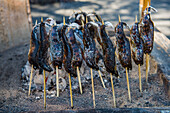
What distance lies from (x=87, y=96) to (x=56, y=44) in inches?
52.1

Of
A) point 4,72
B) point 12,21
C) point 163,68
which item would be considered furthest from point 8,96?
point 163,68

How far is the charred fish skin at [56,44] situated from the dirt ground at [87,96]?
2.98 feet

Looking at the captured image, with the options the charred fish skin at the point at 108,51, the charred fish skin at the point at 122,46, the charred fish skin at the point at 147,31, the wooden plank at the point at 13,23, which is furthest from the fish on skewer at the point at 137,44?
the wooden plank at the point at 13,23

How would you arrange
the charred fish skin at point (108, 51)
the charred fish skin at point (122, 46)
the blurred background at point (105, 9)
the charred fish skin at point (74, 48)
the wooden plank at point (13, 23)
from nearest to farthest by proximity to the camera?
the charred fish skin at point (74, 48)
the charred fish skin at point (108, 51)
the charred fish skin at point (122, 46)
the wooden plank at point (13, 23)
the blurred background at point (105, 9)

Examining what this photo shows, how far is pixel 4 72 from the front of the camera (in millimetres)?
5047

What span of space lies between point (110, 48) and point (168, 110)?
1261 mm

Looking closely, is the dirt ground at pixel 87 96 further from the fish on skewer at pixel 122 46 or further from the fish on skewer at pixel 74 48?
the fish on skewer at pixel 74 48

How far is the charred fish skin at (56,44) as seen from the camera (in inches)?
137

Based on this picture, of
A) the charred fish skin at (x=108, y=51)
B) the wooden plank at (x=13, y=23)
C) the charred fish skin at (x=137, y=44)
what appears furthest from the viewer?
the wooden plank at (x=13, y=23)

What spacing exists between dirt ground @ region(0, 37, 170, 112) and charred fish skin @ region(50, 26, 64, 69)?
2.98 feet

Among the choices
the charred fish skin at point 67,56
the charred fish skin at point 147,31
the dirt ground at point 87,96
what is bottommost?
the dirt ground at point 87,96

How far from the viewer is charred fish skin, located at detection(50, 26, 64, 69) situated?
349 centimetres

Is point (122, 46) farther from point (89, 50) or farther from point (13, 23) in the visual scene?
point (13, 23)

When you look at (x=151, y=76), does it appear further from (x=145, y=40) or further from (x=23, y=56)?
(x=23, y=56)
